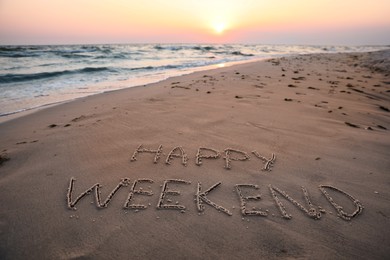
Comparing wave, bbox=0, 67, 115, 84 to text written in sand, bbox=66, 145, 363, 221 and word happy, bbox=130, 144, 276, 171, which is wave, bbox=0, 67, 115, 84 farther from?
text written in sand, bbox=66, 145, 363, 221

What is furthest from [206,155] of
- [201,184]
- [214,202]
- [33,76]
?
[33,76]

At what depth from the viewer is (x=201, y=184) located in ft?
7.36

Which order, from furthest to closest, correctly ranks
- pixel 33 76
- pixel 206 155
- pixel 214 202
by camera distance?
1. pixel 33 76
2. pixel 206 155
3. pixel 214 202

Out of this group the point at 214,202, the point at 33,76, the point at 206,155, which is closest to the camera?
the point at 214,202

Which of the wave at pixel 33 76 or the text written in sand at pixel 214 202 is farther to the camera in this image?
the wave at pixel 33 76

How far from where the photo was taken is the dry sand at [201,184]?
164cm

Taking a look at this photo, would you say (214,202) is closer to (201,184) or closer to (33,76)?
(201,184)


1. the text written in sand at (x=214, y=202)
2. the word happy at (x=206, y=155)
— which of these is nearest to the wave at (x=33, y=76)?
the word happy at (x=206, y=155)

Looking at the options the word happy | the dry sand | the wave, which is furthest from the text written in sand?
the wave

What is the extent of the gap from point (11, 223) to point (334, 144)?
2926mm

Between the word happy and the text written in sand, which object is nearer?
the text written in sand

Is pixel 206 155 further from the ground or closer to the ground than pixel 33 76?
further from the ground

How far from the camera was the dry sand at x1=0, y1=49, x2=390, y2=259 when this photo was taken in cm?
164

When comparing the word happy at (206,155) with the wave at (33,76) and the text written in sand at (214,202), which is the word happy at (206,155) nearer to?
the text written in sand at (214,202)
